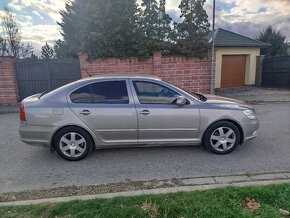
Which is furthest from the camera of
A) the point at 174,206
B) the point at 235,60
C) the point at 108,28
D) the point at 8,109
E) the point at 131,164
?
the point at 235,60

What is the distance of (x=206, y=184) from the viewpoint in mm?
3631

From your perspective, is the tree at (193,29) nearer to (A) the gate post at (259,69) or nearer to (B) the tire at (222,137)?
(B) the tire at (222,137)

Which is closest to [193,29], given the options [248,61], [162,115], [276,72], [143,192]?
[162,115]

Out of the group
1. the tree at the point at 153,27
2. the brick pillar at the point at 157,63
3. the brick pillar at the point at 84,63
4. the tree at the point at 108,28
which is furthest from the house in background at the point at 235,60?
the brick pillar at the point at 84,63

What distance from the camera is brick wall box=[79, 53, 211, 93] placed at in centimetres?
1038

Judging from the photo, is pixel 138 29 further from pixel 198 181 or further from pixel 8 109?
pixel 198 181

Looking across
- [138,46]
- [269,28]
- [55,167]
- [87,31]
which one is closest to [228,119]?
[55,167]

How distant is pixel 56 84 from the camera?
1085 centimetres

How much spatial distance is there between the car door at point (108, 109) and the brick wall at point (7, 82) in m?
7.10

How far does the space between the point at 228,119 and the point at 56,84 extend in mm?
8281

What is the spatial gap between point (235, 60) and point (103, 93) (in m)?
13.9

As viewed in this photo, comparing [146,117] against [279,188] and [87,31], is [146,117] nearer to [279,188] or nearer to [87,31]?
[279,188]

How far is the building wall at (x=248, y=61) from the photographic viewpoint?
1576 centimetres

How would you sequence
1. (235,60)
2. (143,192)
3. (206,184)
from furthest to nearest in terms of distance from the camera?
(235,60)
(206,184)
(143,192)
